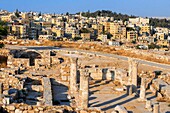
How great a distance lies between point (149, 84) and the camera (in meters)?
24.4

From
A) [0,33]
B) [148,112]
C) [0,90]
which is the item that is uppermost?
[0,33]

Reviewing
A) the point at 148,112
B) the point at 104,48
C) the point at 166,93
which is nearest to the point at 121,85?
the point at 166,93

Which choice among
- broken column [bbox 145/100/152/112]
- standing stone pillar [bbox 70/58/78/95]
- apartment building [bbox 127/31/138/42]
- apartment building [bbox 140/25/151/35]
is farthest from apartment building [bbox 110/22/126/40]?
broken column [bbox 145/100/152/112]

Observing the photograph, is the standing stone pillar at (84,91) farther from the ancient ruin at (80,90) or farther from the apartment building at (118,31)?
the apartment building at (118,31)

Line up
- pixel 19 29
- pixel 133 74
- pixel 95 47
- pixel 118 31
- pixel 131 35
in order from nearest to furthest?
pixel 133 74
pixel 95 47
pixel 19 29
pixel 131 35
pixel 118 31

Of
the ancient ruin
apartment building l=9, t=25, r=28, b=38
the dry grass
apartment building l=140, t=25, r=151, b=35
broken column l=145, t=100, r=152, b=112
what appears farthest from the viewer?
apartment building l=140, t=25, r=151, b=35

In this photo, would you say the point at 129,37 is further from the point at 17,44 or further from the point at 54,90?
the point at 54,90

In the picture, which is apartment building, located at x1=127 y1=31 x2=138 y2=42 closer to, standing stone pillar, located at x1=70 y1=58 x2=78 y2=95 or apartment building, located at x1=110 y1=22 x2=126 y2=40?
apartment building, located at x1=110 y1=22 x2=126 y2=40

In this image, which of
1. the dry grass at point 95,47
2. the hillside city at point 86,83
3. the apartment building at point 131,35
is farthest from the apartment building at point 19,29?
the hillside city at point 86,83

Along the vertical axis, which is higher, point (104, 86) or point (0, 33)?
point (0, 33)

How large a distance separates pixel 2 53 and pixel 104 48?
1375cm

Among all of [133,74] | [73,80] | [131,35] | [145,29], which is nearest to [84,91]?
[73,80]

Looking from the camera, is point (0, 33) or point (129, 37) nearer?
point (0, 33)

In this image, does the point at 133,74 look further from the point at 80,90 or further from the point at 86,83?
the point at 86,83
